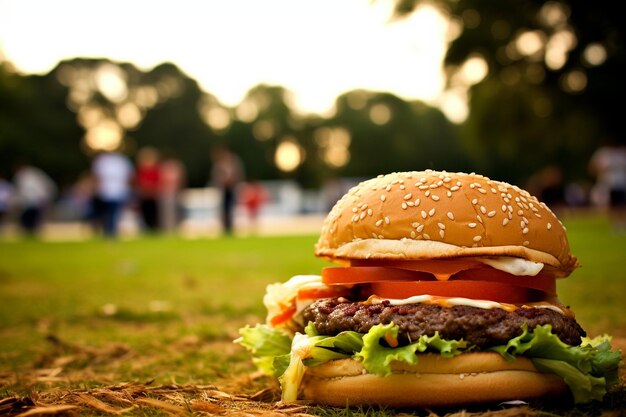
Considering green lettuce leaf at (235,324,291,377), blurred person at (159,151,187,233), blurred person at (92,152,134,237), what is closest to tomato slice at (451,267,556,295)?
green lettuce leaf at (235,324,291,377)

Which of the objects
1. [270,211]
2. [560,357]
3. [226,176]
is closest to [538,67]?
[226,176]

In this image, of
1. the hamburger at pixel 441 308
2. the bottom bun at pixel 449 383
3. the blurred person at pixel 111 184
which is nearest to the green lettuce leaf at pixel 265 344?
the hamburger at pixel 441 308

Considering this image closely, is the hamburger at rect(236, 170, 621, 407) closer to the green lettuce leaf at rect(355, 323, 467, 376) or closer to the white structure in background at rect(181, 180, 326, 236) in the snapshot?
the green lettuce leaf at rect(355, 323, 467, 376)

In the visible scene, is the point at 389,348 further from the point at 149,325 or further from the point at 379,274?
the point at 149,325

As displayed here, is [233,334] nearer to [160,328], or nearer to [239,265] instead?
[160,328]

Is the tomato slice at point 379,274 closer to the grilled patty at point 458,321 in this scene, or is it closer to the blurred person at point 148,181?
the grilled patty at point 458,321

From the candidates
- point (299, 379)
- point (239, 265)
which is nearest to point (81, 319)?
point (299, 379)

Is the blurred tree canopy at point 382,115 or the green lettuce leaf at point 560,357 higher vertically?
the blurred tree canopy at point 382,115
